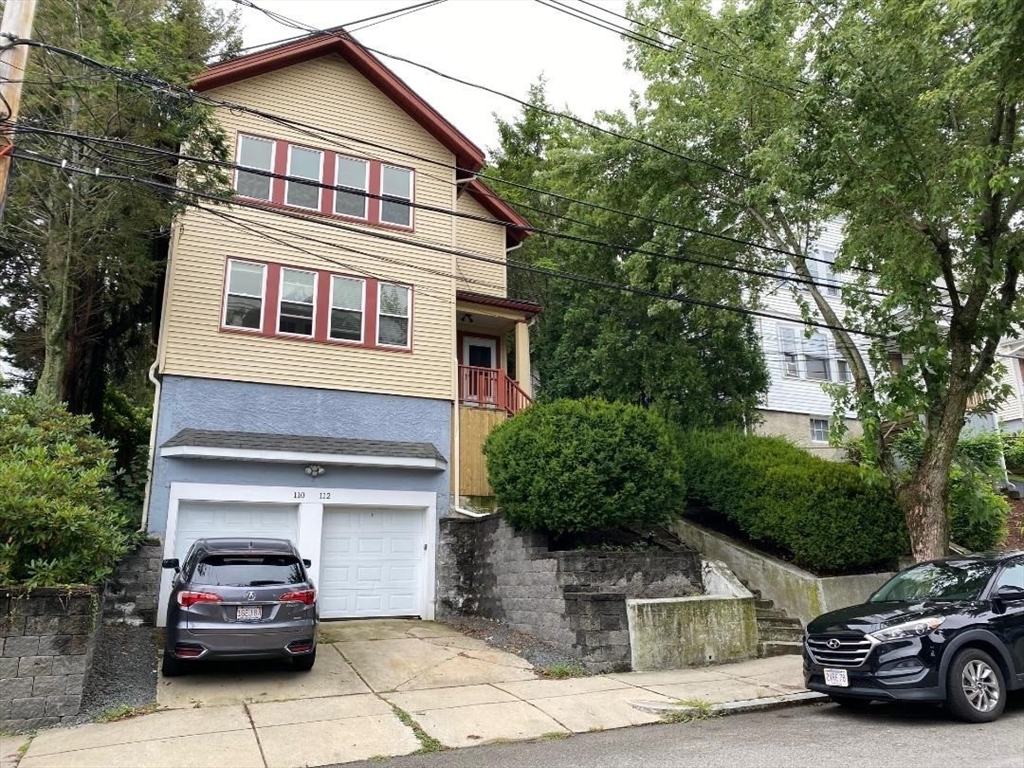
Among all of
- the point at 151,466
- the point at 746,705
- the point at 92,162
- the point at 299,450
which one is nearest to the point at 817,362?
the point at 299,450

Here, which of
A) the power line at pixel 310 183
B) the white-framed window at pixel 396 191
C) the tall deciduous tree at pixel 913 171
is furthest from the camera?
the white-framed window at pixel 396 191

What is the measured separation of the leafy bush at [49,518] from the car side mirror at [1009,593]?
9394mm

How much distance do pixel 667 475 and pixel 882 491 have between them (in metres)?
4.95

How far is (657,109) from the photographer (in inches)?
599

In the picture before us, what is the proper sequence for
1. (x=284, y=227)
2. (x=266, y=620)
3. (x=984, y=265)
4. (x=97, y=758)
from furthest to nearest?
(x=284, y=227) < (x=984, y=265) < (x=266, y=620) < (x=97, y=758)

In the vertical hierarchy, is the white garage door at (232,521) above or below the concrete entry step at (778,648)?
above

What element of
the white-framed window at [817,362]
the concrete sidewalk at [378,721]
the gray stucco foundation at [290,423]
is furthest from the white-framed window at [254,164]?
the white-framed window at [817,362]

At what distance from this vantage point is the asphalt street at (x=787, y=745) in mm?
5598

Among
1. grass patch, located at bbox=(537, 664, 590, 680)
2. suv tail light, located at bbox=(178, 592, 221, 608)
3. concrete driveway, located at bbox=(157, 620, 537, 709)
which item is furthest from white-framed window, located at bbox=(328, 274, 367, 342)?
grass patch, located at bbox=(537, 664, 590, 680)

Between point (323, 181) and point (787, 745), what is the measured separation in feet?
41.7

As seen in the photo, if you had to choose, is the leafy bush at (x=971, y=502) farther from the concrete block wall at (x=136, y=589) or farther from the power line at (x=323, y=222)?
the concrete block wall at (x=136, y=589)

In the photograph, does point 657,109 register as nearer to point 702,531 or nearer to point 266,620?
point 702,531

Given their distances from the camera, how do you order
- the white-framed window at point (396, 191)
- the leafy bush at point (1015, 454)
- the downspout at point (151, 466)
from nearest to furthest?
the downspout at point (151, 466) → the white-framed window at point (396, 191) → the leafy bush at point (1015, 454)

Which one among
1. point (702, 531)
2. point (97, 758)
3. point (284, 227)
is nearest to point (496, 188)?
point (284, 227)
